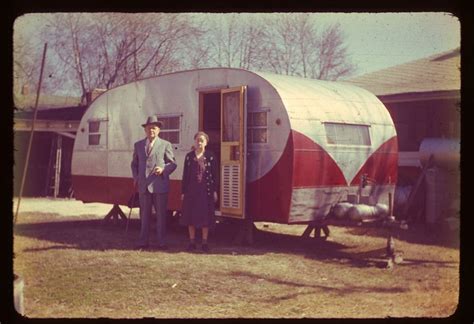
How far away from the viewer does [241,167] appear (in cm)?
839

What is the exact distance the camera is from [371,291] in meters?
5.61

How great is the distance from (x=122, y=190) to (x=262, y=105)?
144 inches

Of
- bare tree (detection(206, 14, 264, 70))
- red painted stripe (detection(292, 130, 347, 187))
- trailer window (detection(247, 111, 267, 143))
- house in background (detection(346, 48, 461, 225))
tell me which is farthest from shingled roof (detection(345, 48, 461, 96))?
bare tree (detection(206, 14, 264, 70))

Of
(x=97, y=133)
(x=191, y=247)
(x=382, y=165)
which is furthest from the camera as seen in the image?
(x=97, y=133)

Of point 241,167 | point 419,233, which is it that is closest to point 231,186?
point 241,167

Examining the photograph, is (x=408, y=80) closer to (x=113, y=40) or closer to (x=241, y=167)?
(x=241, y=167)

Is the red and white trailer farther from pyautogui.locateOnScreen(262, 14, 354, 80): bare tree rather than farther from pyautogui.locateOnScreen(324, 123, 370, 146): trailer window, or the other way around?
pyautogui.locateOnScreen(262, 14, 354, 80): bare tree

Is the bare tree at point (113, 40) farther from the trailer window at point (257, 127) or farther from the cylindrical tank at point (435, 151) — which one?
the cylindrical tank at point (435, 151)

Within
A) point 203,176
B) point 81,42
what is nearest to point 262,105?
point 203,176

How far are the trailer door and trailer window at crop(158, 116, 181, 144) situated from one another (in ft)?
3.45

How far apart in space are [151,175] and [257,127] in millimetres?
1907

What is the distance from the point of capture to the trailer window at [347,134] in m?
8.39
